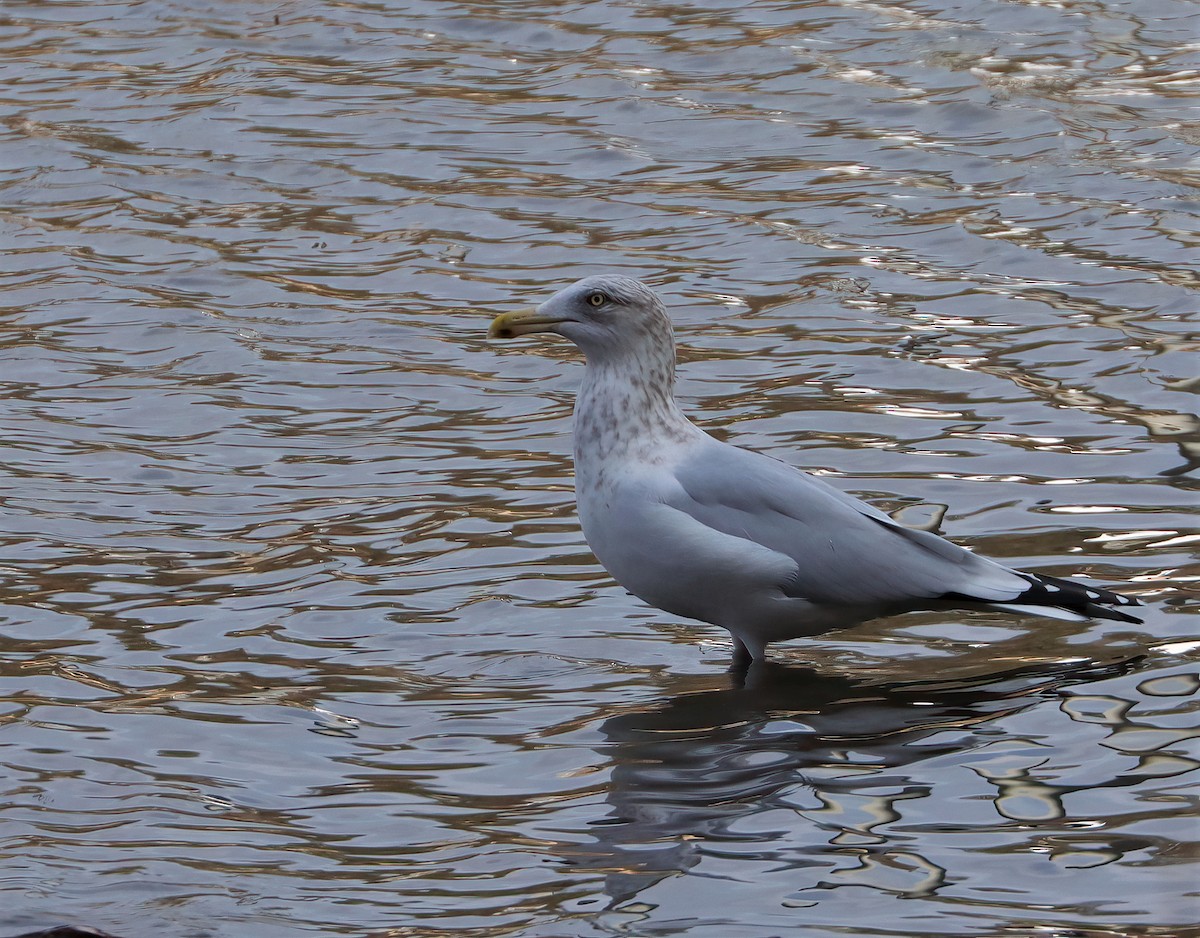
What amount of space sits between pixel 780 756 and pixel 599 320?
1774mm

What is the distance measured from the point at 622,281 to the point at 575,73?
25.4ft

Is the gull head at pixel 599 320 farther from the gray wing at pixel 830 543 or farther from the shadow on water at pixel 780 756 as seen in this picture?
the shadow on water at pixel 780 756

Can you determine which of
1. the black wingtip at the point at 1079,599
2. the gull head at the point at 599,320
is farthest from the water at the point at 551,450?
the gull head at the point at 599,320

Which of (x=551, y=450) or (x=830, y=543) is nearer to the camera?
(x=830, y=543)

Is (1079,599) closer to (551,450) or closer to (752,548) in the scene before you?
(752,548)

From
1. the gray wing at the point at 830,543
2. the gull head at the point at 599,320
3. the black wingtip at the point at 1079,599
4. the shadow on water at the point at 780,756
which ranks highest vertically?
the gull head at the point at 599,320

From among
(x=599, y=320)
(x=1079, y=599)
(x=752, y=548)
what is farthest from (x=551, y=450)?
(x=1079, y=599)

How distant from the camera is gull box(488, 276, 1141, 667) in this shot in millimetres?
6184

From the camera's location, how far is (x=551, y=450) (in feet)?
28.3

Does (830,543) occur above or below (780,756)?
above

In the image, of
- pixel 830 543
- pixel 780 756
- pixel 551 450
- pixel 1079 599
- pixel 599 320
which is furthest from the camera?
pixel 551 450

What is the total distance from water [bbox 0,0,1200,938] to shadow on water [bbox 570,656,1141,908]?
0.07 feet

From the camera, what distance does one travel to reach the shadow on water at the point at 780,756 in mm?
5031

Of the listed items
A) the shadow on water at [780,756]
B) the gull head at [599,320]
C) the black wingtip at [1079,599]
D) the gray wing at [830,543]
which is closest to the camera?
the shadow on water at [780,756]
